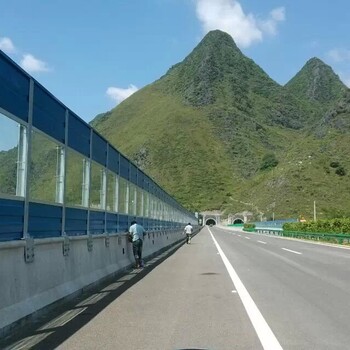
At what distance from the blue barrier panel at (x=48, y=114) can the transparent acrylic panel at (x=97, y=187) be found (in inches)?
127

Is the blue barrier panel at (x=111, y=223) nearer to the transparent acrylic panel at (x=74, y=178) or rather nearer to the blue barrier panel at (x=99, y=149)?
the blue barrier panel at (x=99, y=149)

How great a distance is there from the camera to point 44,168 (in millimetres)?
10531

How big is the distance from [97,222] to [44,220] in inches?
194

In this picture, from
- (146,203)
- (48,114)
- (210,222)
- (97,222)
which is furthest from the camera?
(210,222)

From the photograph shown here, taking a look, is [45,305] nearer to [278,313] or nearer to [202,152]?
[278,313]

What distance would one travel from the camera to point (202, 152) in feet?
609

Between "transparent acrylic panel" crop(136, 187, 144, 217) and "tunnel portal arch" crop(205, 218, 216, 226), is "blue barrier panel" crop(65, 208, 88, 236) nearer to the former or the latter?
"transparent acrylic panel" crop(136, 187, 144, 217)

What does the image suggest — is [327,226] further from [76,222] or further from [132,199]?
[76,222]

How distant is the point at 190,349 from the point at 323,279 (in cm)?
935

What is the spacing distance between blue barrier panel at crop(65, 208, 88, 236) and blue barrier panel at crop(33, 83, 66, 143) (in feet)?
5.43

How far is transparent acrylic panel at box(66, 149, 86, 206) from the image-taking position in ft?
40.3

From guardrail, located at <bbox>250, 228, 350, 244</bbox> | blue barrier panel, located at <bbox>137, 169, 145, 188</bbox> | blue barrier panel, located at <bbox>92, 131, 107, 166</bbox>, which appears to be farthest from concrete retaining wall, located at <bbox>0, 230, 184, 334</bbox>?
guardrail, located at <bbox>250, 228, 350, 244</bbox>

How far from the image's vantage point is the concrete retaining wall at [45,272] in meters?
7.73

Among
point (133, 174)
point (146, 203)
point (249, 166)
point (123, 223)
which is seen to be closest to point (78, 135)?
point (123, 223)
